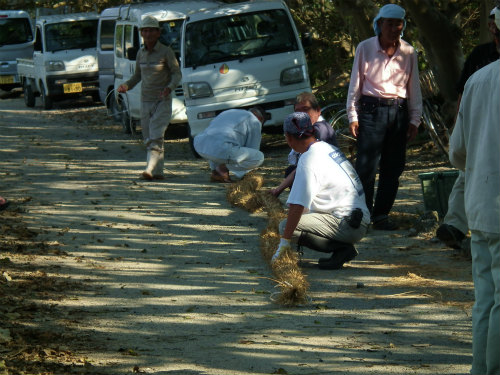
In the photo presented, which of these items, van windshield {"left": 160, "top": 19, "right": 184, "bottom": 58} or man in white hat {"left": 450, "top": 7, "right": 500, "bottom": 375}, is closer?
man in white hat {"left": 450, "top": 7, "right": 500, "bottom": 375}

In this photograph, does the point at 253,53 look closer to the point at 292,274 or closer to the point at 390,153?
the point at 390,153

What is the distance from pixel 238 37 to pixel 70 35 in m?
11.2

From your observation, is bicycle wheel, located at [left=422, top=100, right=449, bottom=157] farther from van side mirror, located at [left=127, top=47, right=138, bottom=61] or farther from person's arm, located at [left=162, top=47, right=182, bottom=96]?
van side mirror, located at [left=127, top=47, right=138, bottom=61]

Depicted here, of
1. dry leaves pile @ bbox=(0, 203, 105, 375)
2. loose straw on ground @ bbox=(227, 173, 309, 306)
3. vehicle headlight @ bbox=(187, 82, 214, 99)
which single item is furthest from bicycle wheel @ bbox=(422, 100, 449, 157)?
dry leaves pile @ bbox=(0, 203, 105, 375)

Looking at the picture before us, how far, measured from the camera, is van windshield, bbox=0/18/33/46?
30.4 meters

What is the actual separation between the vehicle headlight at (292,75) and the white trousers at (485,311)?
10.5m

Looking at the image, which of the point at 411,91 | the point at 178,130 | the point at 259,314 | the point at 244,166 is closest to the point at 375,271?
the point at 259,314

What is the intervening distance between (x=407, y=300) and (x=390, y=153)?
2.69 metres

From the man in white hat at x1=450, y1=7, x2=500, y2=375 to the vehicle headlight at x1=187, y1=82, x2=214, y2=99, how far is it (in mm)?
10359

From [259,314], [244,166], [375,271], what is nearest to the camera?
[259,314]

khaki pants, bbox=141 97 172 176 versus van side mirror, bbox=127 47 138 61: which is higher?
van side mirror, bbox=127 47 138 61

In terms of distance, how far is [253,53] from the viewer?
15125 millimetres

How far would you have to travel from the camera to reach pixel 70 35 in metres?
25.4

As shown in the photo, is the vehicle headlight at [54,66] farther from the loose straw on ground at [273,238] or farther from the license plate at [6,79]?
the loose straw on ground at [273,238]
